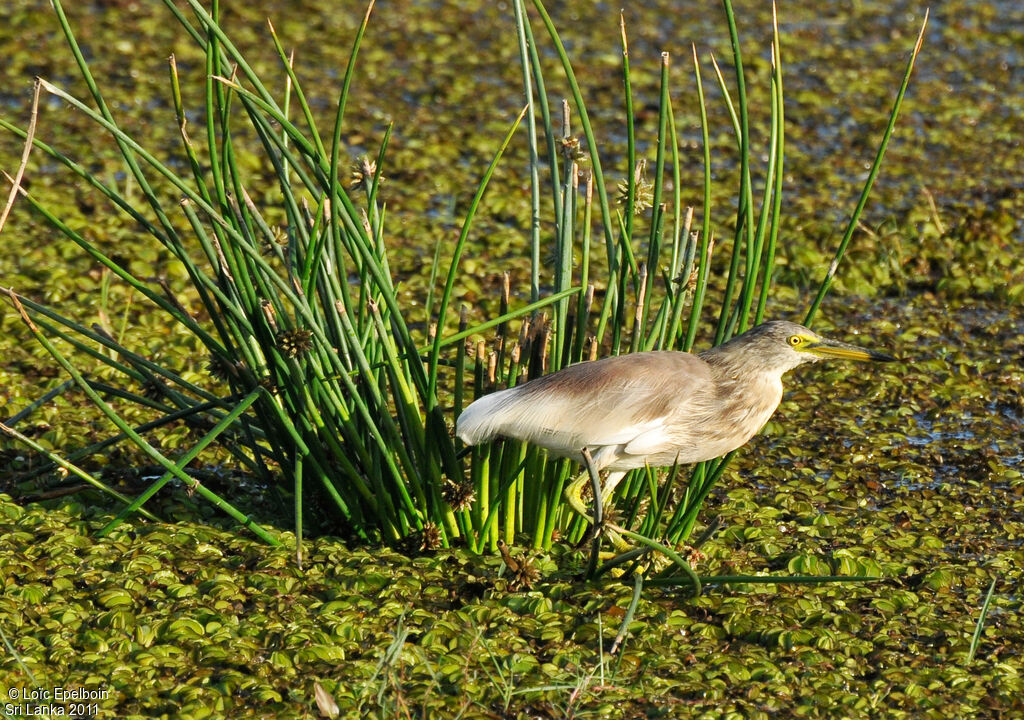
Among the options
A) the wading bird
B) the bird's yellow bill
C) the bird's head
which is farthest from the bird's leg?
the bird's yellow bill

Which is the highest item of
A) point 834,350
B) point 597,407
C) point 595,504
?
point 834,350

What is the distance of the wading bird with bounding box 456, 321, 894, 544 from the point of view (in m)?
3.44

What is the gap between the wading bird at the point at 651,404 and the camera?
3438mm

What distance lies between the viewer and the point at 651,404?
3.48 meters

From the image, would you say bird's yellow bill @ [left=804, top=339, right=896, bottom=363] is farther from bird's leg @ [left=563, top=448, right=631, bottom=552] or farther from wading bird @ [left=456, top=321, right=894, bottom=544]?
bird's leg @ [left=563, top=448, right=631, bottom=552]

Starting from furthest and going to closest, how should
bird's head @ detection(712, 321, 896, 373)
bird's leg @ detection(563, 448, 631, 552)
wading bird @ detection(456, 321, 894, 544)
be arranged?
bird's head @ detection(712, 321, 896, 373)
wading bird @ detection(456, 321, 894, 544)
bird's leg @ detection(563, 448, 631, 552)

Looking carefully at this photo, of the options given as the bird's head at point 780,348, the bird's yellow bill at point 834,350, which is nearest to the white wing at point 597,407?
the bird's head at point 780,348

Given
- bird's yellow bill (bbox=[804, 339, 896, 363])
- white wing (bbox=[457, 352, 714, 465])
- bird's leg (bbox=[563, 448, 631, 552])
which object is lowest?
bird's leg (bbox=[563, 448, 631, 552])

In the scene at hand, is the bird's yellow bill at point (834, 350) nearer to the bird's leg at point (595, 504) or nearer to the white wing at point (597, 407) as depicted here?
the white wing at point (597, 407)

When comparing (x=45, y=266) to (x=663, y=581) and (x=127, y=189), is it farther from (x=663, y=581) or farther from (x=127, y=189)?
(x=663, y=581)

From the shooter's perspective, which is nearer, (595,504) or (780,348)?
(595,504)

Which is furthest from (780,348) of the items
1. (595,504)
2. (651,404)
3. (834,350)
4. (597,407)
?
(595,504)

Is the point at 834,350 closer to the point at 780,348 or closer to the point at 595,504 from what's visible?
the point at 780,348

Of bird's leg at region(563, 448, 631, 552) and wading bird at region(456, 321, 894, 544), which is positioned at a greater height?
wading bird at region(456, 321, 894, 544)
